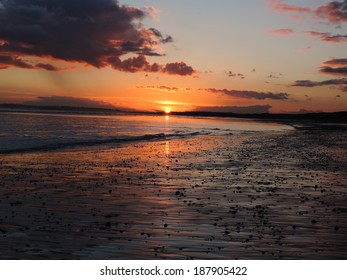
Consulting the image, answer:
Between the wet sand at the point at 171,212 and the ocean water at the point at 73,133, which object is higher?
the wet sand at the point at 171,212

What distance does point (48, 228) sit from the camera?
14.1 meters

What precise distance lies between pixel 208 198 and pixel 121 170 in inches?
434

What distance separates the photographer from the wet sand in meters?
12.2

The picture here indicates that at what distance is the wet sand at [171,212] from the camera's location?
12.2 meters

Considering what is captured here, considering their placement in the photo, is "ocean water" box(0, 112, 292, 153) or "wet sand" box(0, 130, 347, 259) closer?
"wet sand" box(0, 130, 347, 259)

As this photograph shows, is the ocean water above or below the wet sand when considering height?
below

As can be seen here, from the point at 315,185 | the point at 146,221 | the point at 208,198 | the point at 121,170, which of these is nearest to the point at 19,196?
the point at 146,221

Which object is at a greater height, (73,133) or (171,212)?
(171,212)

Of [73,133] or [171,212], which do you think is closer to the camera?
[171,212]

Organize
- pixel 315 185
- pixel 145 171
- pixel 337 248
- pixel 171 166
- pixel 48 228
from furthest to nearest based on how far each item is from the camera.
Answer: pixel 171 166
pixel 145 171
pixel 315 185
pixel 48 228
pixel 337 248

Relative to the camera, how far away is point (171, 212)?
54.9 feet

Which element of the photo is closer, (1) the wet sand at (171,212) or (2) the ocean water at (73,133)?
(1) the wet sand at (171,212)
